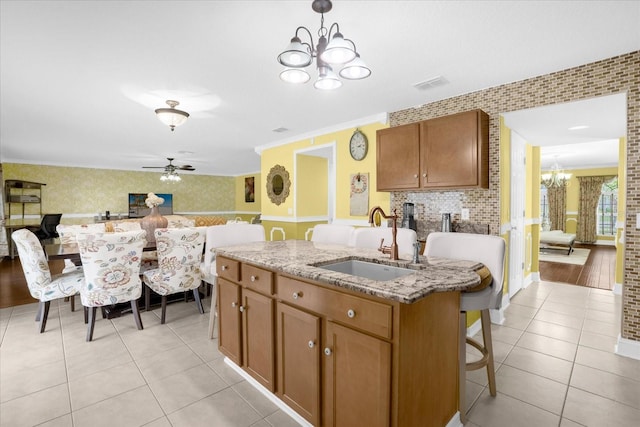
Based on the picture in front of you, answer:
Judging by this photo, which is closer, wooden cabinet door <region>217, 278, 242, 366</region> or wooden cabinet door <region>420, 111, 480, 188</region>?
wooden cabinet door <region>217, 278, 242, 366</region>

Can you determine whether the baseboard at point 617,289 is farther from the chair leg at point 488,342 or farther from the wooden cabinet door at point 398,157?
the chair leg at point 488,342

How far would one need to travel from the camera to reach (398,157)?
368 centimetres

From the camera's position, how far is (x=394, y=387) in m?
1.23

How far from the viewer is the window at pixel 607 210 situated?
9203mm

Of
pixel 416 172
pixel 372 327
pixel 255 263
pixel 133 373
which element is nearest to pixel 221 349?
pixel 133 373

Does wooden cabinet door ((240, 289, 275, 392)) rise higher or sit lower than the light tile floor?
higher

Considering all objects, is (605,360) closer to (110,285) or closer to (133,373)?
(133,373)

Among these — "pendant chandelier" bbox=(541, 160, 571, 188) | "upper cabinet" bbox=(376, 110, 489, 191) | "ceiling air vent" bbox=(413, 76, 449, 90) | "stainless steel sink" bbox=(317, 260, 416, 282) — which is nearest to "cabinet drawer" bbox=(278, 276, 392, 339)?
"stainless steel sink" bbox=(317, 260, 416, 282)

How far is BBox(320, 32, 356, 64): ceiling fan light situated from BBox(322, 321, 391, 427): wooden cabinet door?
1.41m

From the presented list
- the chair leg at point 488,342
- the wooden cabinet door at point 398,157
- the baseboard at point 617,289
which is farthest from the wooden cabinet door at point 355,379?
the baseboard at point 617,289

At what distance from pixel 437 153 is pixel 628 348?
2398 millimetres

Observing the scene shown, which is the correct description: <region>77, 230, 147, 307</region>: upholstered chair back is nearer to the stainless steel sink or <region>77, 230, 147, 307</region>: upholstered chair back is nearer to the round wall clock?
the stainless steel sink

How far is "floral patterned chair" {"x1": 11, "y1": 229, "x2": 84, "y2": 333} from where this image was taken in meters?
3.00

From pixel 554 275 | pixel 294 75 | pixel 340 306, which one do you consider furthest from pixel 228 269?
pixel 554 275
